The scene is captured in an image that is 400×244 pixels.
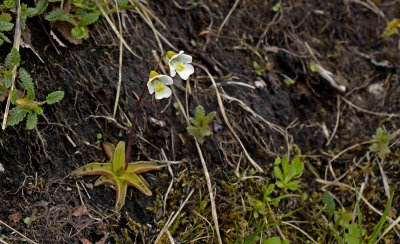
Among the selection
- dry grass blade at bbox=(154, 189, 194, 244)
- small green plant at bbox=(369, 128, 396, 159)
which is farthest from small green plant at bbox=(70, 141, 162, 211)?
small green plant at bbox=(369, 128, 396, 159)

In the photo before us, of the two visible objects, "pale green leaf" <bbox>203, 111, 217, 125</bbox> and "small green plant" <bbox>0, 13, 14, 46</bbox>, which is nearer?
"small green plant" <bbox>0, 13, 14, 46</bbox>

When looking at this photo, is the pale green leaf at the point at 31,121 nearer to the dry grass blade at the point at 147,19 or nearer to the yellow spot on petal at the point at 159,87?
the yellow spot on petal at the point at 159,87

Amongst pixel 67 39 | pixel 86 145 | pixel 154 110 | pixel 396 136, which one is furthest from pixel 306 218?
pixel 67 39

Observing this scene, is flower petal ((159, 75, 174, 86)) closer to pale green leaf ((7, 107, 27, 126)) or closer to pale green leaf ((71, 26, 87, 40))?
pale green leaf ((71, 26, 87, 40))

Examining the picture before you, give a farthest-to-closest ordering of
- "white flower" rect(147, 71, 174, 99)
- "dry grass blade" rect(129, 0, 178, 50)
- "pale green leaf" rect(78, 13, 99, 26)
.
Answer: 1. "dry grass blade" rect(129, 0, 178, 50)
2. "pale green leaf" rect(78, 13, 99, 26)
3. "white flower" rect(147, 71, 174, 99)

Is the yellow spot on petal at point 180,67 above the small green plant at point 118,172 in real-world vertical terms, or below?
above

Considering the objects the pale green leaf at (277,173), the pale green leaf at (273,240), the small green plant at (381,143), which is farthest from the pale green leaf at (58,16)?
the small green plant at (381,143)

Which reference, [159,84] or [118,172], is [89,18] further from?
[118,172]
